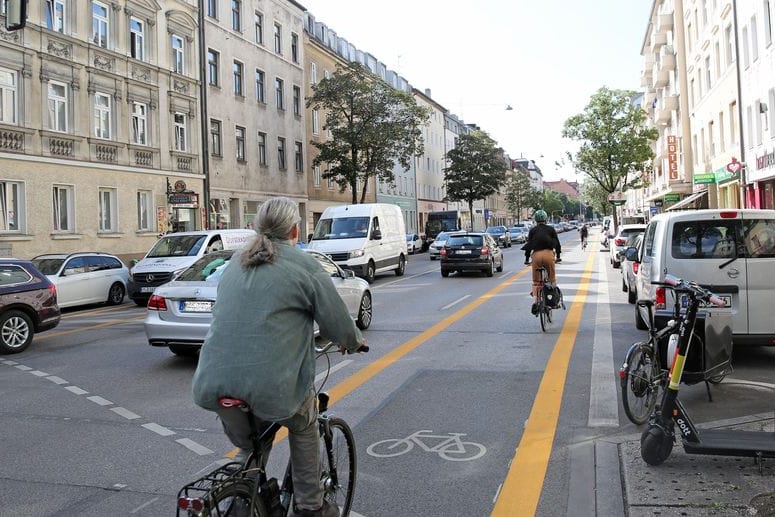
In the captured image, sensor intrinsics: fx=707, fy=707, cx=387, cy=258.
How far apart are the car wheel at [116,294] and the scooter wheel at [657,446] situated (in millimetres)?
16320

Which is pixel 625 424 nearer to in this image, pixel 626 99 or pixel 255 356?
pixel 255 356

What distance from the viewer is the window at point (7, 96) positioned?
21.7m

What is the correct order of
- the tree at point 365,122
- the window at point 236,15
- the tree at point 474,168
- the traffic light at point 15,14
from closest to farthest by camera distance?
the traffic light at point 15,14 → the window at point 236,15 → the tree at point 365,122 → the tree at point 474,168

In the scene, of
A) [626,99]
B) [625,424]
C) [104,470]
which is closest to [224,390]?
[104,470]

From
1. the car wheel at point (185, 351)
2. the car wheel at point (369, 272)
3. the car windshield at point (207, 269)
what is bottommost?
the car wheel at point (185, 351)

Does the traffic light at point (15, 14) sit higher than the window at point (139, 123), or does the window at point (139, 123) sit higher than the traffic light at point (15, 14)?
the window at point (139, 123)

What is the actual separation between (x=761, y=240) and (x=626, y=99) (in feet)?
167

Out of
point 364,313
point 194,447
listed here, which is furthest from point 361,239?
point 194,447

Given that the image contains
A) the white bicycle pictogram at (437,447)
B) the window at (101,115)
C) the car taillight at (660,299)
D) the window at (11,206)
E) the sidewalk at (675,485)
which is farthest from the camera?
the window at (101,115)

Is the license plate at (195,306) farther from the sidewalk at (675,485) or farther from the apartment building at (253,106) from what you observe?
the apartment building at (253,106)

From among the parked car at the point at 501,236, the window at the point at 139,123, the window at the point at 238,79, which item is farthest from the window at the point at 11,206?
the parked car at the point at 501,236

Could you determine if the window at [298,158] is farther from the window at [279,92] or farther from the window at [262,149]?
the window at [262,149]

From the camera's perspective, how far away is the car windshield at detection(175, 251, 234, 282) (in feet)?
29.9

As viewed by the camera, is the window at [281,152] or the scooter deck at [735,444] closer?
the scooter deck at [735,444]
